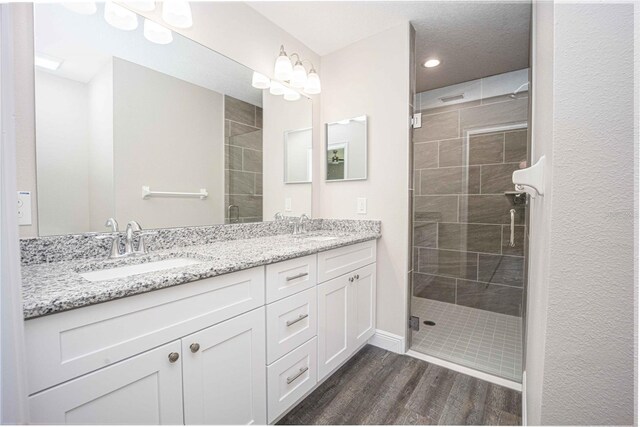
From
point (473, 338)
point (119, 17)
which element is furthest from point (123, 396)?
point (473, 338)

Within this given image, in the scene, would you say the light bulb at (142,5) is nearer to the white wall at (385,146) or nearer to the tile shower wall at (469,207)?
the white wall at (385,146)

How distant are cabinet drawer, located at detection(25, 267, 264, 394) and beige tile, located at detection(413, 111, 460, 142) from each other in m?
2.45

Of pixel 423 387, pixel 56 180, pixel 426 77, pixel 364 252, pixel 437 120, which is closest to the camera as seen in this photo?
pixel 56 180

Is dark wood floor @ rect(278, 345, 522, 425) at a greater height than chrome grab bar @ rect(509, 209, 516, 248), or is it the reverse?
chrome grab bar @ rect(509, 209, 516, 248)

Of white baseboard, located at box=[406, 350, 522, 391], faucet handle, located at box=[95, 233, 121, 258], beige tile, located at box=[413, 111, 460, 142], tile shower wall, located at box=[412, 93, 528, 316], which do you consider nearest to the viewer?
faucet handle, located at box=[95, 233, 121, 258]

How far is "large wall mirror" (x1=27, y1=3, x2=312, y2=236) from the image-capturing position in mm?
1062

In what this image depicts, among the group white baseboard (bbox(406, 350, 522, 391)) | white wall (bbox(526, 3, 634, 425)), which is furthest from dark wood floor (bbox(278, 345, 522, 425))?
white wall (bbox(526, 3, 634, 425))

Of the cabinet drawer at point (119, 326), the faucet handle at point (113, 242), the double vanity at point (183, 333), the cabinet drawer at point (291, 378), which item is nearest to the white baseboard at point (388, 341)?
the double vanity at point (183, 333)

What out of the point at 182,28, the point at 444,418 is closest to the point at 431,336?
the point at 444,418

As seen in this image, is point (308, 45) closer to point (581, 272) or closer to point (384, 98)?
point (384, 98)

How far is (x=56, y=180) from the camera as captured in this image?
107 cm

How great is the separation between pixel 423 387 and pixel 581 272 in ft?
4.67

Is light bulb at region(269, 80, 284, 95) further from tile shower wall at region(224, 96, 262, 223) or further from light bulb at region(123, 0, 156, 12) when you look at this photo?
light bulb at region(123, 0, 156, 12)

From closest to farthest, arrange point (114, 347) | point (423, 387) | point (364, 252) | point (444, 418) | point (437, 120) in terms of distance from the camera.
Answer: point (114, 347) < point (444, 418) < point (423, 387) < point (364, 252) < point (437, 120)
